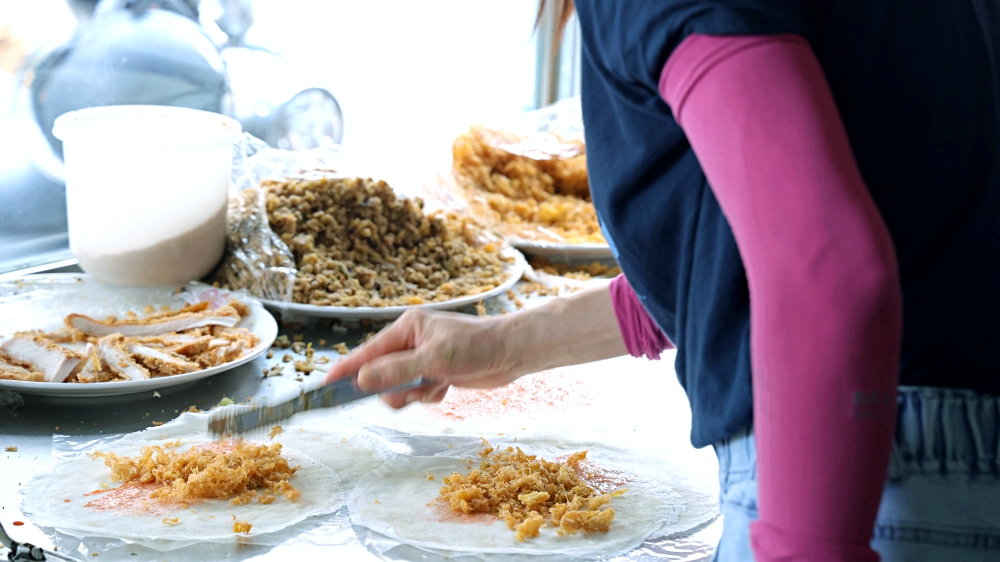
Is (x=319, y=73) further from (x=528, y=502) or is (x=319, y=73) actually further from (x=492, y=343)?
(x=528, y=502)

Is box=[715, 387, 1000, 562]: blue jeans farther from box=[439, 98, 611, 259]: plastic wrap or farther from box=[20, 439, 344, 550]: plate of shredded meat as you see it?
box=[439, 98, 611, 259]: plastic wrap

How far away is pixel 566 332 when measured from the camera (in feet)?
3.29

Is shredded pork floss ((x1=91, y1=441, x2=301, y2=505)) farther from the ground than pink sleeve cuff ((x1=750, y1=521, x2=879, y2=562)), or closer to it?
closer to it

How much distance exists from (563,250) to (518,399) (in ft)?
2.37

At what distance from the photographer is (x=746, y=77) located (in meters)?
0.47

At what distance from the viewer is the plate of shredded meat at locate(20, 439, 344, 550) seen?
889mm

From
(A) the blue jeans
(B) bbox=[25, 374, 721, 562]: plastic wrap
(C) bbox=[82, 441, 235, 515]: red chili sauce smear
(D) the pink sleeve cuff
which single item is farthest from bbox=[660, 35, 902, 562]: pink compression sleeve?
(C) bbox=[82, 441, 235, 515]: red chili sauce smear

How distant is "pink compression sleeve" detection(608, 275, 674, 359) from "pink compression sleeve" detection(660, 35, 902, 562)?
458 millimetres

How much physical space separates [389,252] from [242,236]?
0.92ft

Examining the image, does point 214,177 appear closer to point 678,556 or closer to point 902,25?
point 678,556

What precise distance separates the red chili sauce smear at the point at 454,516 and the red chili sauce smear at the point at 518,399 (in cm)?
25

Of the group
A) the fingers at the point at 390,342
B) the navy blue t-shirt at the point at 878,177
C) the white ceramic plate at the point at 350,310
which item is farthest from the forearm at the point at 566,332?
the white ceramic plate at the point at 350,310

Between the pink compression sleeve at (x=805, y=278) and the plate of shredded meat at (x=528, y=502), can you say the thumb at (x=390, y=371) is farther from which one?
the pink compression sleeve at (x=805, y=278)

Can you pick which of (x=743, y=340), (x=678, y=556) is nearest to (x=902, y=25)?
(x=743, y=340)
